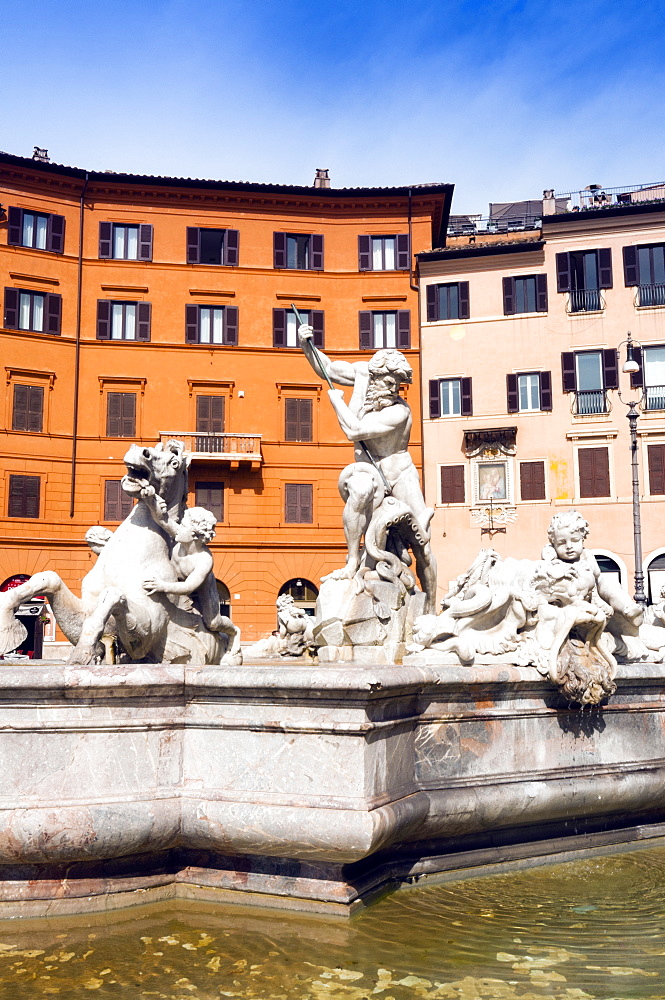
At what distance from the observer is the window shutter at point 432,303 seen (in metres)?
35.8

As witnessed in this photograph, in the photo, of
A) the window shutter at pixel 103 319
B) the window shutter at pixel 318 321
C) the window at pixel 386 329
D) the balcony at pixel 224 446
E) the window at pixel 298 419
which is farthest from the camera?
the window at pixel 386 329

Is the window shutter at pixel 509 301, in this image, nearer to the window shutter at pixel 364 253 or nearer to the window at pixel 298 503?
the window shutter at pixel 364 253

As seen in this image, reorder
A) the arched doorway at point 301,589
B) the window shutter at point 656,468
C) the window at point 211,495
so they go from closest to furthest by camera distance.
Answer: the window shutter at point 656,468
the arched doorway at point 301,589
the window at point 211,495

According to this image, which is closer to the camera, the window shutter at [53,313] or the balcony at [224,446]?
the balcony at [224,446]

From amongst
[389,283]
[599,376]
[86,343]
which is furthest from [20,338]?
[599,376]

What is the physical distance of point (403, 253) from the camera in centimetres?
3562

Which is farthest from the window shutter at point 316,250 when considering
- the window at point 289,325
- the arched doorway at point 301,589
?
the arched doorway at point 301,589

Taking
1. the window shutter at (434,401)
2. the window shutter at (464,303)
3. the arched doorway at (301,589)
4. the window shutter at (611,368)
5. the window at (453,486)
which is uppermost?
the window shutter at (464,303)

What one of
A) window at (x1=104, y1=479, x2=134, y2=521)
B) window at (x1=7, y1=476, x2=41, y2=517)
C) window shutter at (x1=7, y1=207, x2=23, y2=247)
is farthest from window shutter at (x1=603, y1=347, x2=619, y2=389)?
window shutter at (x1=7, y1=207, x2=23, y2=247)

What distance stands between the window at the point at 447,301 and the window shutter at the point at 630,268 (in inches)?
218

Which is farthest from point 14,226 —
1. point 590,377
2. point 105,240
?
point 590,377

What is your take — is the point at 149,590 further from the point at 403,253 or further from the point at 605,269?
the point at 605,269

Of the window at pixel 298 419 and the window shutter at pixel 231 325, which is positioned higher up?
the window shutter at pixel 231 325

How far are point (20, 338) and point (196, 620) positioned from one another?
96.5 feet
